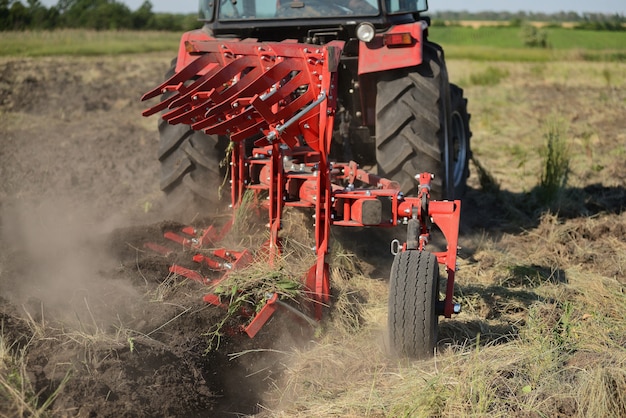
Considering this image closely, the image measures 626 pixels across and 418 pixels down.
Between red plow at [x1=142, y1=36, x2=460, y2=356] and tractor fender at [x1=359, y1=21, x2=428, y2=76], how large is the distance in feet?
2.73

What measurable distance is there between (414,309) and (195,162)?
2.26 metres

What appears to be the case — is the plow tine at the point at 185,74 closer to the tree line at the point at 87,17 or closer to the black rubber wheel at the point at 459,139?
the black rubber wheel at the point at 459,139

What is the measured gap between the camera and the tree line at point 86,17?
21453mm

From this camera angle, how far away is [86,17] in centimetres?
3133

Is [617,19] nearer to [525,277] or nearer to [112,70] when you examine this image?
[525,277]

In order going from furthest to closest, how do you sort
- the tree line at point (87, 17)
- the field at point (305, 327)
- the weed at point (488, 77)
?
the tree line at point (87, 17) → the weed at point (488, 77) → the field at point (305, 327)

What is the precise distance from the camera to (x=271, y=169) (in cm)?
429

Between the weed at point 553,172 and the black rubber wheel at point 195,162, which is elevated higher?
the black rubber wheel at point 195,162

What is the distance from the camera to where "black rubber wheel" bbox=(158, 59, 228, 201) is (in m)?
5.17

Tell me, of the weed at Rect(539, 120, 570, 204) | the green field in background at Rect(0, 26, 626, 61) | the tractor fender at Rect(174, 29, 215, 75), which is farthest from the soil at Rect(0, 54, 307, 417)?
the green field in background at Rect(0, 26, 626, 61)

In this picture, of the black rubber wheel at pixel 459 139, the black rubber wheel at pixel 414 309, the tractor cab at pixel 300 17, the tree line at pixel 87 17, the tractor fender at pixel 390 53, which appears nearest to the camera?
the black rubber wheel at pixel 414 309

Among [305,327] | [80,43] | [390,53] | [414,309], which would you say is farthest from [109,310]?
[80,43]

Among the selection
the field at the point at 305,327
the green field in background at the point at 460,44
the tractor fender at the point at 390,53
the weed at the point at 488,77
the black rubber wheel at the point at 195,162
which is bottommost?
the field at the point at 305,327

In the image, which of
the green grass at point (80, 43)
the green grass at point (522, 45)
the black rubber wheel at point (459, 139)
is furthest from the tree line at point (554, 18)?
the green grass at point (80, 43)
